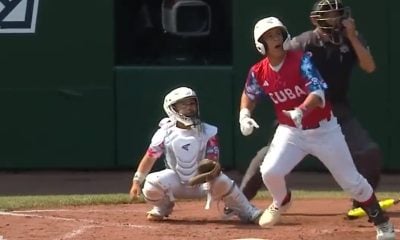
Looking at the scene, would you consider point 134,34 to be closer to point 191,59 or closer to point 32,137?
point 191,59

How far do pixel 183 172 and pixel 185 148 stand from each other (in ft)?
0.59

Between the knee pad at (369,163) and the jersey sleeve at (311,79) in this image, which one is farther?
the knee pad at (369,163)

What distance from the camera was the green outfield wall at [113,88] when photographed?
12.5 m

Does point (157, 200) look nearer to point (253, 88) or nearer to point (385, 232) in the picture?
point (253, 88)

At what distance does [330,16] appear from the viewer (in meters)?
8.67

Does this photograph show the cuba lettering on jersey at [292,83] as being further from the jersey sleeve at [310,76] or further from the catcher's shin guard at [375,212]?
the catcher's shin guard at [375,212]

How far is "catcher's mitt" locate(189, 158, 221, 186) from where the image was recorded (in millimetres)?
8656

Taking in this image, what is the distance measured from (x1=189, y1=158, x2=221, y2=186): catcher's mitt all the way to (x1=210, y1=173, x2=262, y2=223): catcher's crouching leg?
0.09 m

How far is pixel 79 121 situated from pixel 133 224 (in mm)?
4057

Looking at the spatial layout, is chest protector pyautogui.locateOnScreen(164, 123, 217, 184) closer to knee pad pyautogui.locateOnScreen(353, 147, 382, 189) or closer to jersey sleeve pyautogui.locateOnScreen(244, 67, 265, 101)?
jersey sleeve pyautogui.locateOnScreen(244, 67, 265, 101)

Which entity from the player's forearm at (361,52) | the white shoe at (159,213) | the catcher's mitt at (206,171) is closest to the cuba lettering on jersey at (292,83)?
the player's forearm at (361,52)

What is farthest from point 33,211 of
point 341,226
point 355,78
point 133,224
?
point 355,78

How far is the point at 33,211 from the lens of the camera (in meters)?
9.82

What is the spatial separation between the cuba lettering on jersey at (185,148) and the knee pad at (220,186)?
205mm
